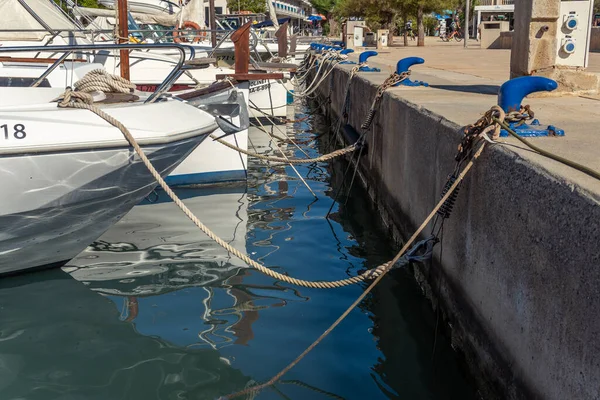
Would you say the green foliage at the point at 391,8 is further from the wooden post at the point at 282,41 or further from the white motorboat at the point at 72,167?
the white motorboat at the point at 72,167

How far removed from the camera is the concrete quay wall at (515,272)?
275 centimetres

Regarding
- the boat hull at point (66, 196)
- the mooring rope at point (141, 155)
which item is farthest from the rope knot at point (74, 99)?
the boat hull at point (66, 196)

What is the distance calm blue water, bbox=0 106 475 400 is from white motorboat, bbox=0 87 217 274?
518 millimetres

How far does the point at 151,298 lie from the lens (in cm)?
552

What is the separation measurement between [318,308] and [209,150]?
450 cm

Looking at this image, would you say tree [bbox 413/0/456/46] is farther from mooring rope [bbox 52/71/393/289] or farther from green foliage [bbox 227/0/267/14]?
mooring rope [bbox 52/71/393/289]

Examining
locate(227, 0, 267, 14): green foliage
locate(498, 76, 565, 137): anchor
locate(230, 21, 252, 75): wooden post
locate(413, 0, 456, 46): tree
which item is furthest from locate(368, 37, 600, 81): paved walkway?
locate(227, 0, 267, 14): green foliage

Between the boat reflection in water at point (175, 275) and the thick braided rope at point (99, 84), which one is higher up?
the thick braided rope at point (99, 84)

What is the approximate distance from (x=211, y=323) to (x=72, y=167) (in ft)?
4.97

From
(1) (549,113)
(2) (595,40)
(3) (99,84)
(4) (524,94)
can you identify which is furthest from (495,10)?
(4) (524,94)

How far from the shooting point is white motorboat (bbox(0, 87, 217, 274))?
4.76 meters

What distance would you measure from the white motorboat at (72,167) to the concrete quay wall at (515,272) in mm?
2116

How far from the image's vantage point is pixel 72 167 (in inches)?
194

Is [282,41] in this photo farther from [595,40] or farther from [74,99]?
[595,40]
